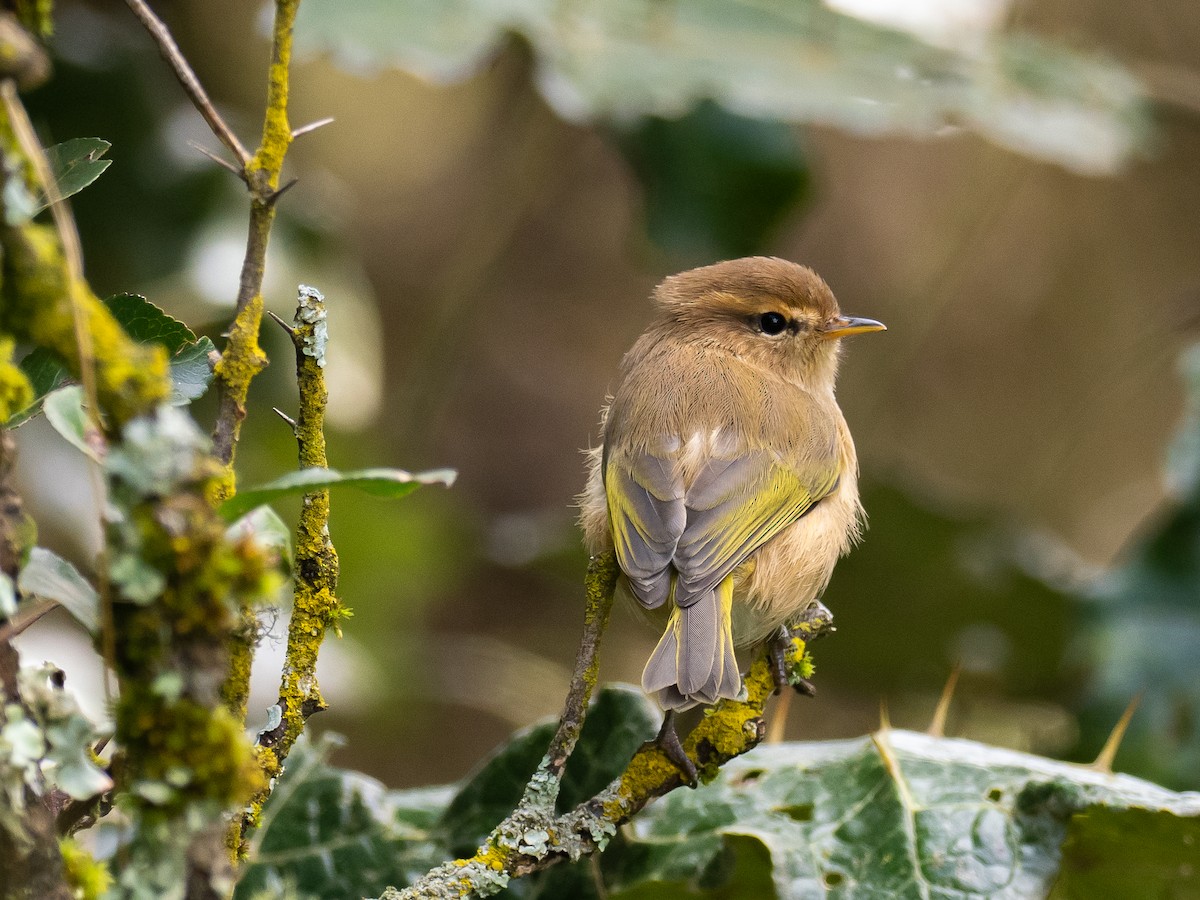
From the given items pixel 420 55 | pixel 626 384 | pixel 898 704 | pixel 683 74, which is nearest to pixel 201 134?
pixel 420 55

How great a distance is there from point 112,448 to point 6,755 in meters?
0.26

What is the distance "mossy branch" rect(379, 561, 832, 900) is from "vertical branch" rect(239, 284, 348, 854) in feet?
0.81

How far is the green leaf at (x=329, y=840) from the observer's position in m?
2.06

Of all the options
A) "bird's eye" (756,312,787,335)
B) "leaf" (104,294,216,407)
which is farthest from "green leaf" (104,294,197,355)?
"bird's eye" (756,312,787,335)

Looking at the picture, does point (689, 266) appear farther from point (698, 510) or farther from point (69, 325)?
point (69, 325)

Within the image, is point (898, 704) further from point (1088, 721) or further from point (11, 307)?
point (11, 307)

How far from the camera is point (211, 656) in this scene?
3.10 ft

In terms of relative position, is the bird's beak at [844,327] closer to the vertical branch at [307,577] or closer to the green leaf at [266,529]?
the vertical branch at [307,577]

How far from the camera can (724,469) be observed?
9.67ft

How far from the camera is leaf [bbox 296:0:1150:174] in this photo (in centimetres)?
362

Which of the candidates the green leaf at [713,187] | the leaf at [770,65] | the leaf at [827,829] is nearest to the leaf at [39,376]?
the leaf at [827,829]

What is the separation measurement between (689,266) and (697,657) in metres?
2.53

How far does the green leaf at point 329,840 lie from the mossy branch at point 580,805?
0.61 meters

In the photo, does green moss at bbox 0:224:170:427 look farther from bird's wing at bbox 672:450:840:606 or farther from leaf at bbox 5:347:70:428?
bird's wing at bbox 672:450:840:606
